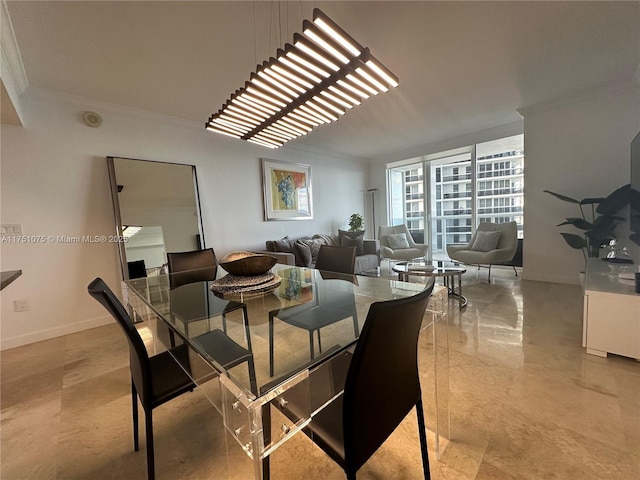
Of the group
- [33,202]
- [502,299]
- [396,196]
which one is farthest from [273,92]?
[396,196]

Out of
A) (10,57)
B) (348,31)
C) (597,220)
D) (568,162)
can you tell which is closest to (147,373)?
(348,31)

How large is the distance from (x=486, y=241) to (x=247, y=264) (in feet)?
13.3

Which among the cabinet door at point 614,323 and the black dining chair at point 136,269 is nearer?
the cabinet door at point 614,323

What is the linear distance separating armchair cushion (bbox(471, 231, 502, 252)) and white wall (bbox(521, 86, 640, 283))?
1.27 ft

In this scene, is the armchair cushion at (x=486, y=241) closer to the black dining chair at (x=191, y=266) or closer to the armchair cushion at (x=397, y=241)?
the armchair cushion at (x=397, y=241)

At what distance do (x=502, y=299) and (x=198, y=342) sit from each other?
3442mm

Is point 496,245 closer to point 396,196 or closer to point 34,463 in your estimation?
point 396,196

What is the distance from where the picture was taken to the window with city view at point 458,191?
461 cm

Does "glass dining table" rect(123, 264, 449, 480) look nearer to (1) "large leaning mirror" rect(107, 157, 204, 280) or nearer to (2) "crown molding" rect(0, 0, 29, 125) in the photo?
(1) "large leaning mirror" rect(107, 157, 204, 280)

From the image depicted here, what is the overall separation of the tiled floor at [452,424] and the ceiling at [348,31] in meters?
2.51

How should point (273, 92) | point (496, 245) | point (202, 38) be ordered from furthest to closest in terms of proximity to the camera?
point (496, 245) → point (202, 38) → point (273, 92)

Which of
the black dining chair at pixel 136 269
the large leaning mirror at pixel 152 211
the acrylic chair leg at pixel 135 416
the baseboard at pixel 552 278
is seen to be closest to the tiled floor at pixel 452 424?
the acrylic chair leg at pixel 135 416

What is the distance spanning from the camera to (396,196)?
6.18 m

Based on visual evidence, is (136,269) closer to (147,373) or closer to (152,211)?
(152,211)
